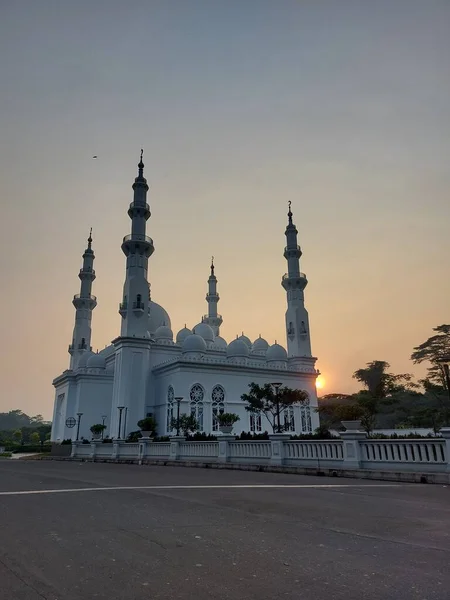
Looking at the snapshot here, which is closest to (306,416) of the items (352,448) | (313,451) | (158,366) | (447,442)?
(158,366)

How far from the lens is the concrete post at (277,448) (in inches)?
675

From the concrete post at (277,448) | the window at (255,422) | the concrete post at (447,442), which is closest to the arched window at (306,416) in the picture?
the window at (255,422)

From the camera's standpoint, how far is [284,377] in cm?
4569

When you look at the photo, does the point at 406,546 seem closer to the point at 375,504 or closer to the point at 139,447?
the point at 375,504

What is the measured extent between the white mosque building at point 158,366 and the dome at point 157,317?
12cm

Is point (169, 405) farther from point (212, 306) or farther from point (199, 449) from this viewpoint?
point (212, 306)

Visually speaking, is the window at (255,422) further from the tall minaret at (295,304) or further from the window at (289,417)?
the tall minaret at (295,304)

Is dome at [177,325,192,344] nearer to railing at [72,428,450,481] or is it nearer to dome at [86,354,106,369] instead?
dome at [86,354,106,369]

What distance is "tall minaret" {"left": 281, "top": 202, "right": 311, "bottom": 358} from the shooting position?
1996 inches

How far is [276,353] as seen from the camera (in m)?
49.7

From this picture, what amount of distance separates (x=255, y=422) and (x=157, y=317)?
695 inches

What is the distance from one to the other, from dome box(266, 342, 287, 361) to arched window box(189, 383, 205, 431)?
37.7ft

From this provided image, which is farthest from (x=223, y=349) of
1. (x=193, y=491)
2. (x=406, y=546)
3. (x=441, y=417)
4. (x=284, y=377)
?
(x=406, y=546)

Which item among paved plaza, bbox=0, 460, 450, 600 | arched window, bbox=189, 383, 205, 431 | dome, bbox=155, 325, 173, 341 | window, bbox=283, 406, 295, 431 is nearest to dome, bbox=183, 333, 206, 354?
A: arched window, bbox=189, 383, 205, 431
